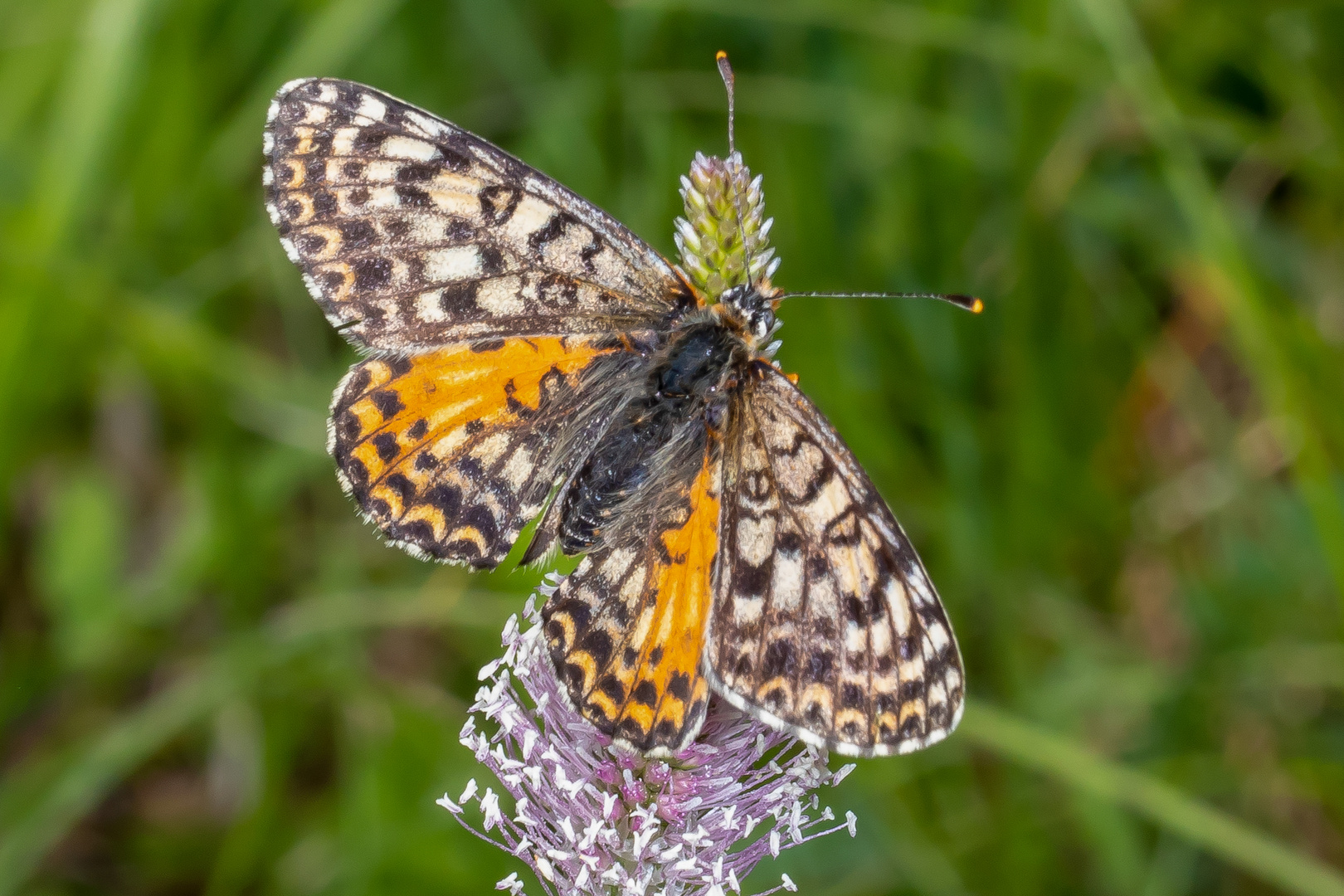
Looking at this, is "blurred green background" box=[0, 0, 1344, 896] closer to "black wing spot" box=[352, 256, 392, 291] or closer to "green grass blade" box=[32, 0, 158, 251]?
"green grass blade" box=[32, 0, 158, 251]

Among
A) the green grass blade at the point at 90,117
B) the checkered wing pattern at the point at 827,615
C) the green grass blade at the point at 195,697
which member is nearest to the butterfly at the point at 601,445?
the checkered wing pattern at the point at 827,615

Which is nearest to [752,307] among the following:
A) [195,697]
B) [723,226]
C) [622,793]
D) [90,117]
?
[723,226]

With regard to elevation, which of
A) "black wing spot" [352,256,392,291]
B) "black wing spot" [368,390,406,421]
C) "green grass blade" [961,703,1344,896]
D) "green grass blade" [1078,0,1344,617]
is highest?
"green grass blade" [1078,0,1344,617]

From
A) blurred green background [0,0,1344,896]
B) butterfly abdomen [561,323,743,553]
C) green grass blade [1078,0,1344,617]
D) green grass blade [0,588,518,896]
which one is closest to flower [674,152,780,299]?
butterfly abdomen [561,323,743,553]

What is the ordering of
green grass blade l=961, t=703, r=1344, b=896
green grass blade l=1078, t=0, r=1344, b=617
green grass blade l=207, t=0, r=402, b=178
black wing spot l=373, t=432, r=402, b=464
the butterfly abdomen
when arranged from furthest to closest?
1. green grass blade l=207, t=0, r=402, b=178
2. green grass blade l=1078, t=0, r=1344, b=617
3. green grass blade l=961, t=703, r=1344, b=896
4. black wing spot l=373, t=432, r=402, b=464
5. the butterfly abdomen

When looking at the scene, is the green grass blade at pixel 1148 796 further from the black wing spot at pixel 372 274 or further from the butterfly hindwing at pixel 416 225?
the black wing spot at pixel 372 274

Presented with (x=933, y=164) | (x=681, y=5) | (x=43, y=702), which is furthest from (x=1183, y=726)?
(x=43, y=702)

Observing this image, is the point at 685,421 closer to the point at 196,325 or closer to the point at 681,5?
the point at 681,5
